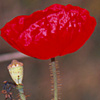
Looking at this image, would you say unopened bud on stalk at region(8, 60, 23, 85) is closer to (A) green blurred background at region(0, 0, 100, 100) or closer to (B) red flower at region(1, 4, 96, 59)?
(B) red flower at region(1, 4, 96, 59)

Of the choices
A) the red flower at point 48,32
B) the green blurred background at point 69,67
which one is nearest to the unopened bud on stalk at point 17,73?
the red flower at point 48,32

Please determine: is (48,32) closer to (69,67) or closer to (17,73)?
(17,73)

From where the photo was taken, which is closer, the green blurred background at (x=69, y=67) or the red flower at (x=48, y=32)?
the red flower at (x=48, y=32)

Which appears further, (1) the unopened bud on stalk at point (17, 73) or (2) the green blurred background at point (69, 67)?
(2) the green blurred background at point (69, 67)

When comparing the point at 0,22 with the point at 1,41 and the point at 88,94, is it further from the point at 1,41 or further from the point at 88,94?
the point at 88,94

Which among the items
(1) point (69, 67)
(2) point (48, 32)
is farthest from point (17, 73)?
(1) point (69, 67)

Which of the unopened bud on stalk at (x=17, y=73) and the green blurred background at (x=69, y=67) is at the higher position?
the green blurred background at (x=69, y=67)

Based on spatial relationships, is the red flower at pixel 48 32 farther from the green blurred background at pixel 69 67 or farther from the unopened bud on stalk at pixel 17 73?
the green blurred background at pixel 69 67
